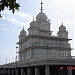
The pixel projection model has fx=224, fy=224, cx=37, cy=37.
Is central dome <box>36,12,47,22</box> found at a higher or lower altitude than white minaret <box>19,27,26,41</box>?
higher

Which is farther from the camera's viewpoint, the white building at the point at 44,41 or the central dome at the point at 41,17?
the central dome at the point at 41,17

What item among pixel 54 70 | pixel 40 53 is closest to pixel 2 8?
pixel 54 70

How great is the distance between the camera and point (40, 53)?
6744 cm

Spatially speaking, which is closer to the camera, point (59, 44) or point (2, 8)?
point (2, 8)

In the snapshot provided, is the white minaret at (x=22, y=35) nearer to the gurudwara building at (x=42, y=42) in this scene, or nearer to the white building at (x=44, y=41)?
the gurudwara building at (x=42, y=42)

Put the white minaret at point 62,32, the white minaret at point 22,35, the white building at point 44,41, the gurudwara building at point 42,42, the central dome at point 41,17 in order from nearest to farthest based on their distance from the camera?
1. the gurudwara building at point 42,42
2. the white building at point 44,41
3. the central dome at point 41,17
4. the white minaret at point 62,32
5. the white minaret at point 22,35

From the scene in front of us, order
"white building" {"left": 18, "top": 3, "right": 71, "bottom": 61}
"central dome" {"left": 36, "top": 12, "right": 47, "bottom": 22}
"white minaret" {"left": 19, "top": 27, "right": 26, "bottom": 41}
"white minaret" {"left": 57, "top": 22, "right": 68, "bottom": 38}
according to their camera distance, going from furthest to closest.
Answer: "white minaret" {"left": 19, "top": 27, "right": 26, "bottom": 41} → "white minaret" {"left": 57, "top": 22, "right": 68, "bottom": 38} → "central dome" {"left": 36, "top": 12, "right": 47, "bottom": 22} → "white building" {"left": 18, "top": 3, "right": 71, "bottom": 61}

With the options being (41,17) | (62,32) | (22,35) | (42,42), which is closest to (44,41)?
(42,42)

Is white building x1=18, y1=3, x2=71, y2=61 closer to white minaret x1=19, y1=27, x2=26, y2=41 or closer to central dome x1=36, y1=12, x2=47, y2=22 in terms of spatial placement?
central dome x1=36, y1=12, x2=47, y2=22

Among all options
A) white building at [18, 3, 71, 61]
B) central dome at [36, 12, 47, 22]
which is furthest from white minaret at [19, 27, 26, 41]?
central dome at [36, 12, 47, 22]

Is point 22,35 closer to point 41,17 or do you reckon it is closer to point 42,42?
point 41,17

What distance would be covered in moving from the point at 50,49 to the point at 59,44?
4136 mm

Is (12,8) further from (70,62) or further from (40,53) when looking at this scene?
(40,53)

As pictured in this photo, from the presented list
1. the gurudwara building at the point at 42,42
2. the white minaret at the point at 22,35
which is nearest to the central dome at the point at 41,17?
the gurudwara building at the point at 42,42
